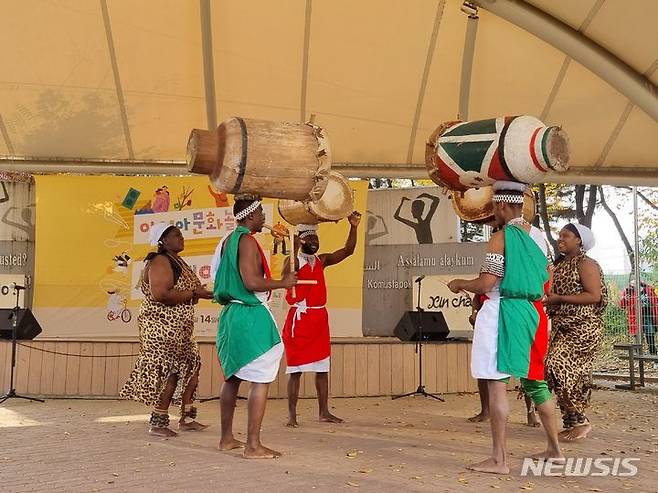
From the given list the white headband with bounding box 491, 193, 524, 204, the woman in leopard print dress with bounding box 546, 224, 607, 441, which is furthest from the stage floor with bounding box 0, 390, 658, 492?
the white headband with bounding box 491, 193, 524, 204

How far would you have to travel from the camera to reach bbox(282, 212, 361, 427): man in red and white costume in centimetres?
594

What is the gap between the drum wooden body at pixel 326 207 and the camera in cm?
580

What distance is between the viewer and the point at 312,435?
17.5 feet

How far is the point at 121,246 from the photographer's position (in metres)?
8.55

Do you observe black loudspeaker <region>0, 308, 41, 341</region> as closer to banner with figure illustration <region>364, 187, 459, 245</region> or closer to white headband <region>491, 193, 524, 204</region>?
banner with figure illustration <region>364, 187, 459, 245</region>

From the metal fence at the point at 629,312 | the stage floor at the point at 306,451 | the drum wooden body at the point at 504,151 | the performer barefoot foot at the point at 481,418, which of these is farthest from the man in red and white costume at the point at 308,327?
the metal fence at the point at 629,312

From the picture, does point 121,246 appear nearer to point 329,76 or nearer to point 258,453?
point 329,76

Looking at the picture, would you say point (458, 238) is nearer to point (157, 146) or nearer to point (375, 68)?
point (375, 68)

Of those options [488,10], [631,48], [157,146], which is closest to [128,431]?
[157,146]

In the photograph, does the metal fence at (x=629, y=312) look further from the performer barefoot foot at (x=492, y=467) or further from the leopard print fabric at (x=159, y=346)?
the leopard print fabric at (x=159, y=346)

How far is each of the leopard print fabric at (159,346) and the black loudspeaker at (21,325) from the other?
2931mm

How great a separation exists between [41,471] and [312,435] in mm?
2120

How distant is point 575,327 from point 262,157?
9.18 ft

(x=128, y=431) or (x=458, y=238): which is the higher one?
(x=458, y=238)
